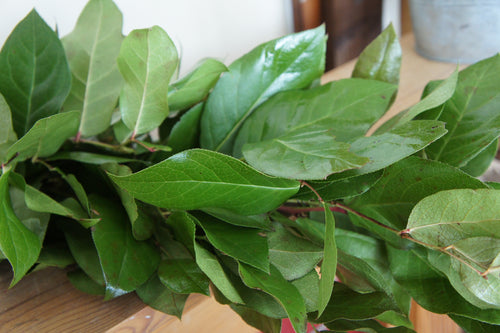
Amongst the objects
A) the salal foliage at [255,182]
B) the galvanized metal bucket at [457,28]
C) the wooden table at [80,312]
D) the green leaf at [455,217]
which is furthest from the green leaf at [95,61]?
the galvanized metal bucket at [457,28]

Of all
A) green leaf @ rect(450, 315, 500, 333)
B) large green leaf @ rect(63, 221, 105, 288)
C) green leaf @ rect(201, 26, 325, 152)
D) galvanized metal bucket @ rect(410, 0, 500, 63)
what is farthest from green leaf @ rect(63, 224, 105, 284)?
galvanized metal bucket @ rect(410, 0, 500, 63)

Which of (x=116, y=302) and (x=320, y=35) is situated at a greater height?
(x=320, y=35)

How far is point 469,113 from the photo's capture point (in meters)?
0.32

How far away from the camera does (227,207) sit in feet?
0.88

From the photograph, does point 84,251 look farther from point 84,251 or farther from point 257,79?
point 257,79

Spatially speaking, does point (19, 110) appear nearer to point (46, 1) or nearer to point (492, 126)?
point (46, 1)

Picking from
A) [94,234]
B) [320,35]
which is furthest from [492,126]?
[94,234]

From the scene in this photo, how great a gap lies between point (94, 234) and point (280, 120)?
140mm

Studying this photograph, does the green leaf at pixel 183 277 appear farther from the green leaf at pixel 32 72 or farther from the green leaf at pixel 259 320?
the green leaf at pixel 32 72

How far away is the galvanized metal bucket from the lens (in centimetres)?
60

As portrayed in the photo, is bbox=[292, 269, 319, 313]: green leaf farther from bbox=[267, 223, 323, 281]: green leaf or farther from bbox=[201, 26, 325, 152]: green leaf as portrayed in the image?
bbox=[201, 26, 325, 152]: green leaf

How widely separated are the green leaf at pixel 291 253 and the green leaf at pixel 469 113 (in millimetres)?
107

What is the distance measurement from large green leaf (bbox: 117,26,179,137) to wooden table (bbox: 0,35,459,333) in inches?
4.3

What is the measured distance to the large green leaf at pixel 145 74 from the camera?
0.96 feet
